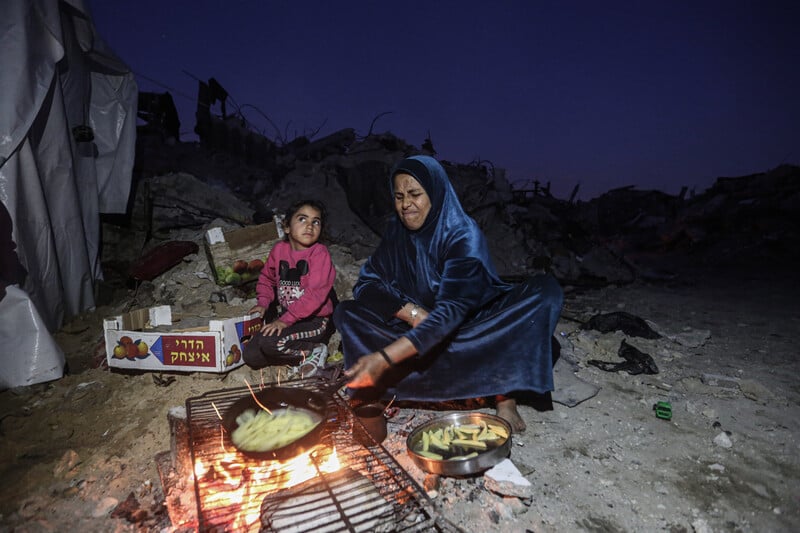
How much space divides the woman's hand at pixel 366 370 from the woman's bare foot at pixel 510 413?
126cm

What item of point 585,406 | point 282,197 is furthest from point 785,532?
point 282,197

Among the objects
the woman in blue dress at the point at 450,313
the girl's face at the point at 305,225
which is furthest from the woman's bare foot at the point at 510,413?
the girl's face at the point at 305,225

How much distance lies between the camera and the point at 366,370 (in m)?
2.52

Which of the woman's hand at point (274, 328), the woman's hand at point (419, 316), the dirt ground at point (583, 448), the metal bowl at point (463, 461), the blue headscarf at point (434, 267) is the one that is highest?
the blue headscarf at point (434, 267)

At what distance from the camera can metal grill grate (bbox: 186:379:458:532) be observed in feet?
6.53

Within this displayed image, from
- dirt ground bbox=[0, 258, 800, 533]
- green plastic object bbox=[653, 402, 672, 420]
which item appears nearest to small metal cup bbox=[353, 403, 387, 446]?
dirt ground bbox=[0, 258, 800, 533]

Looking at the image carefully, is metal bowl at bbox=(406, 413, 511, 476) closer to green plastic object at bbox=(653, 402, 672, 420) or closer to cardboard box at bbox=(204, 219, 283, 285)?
green plastic object at bbox=(653, 402, 672, 420)

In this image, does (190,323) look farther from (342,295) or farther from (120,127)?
(120,127)

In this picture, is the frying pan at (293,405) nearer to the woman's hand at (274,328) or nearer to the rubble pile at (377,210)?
the woman's hand at (274,328)

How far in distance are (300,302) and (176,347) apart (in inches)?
51.7

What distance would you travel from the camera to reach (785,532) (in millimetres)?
2127

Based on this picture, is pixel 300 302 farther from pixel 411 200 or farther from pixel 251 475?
pixel 251 475

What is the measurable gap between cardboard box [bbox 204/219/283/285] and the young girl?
1611mm

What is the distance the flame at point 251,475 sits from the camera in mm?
2193
